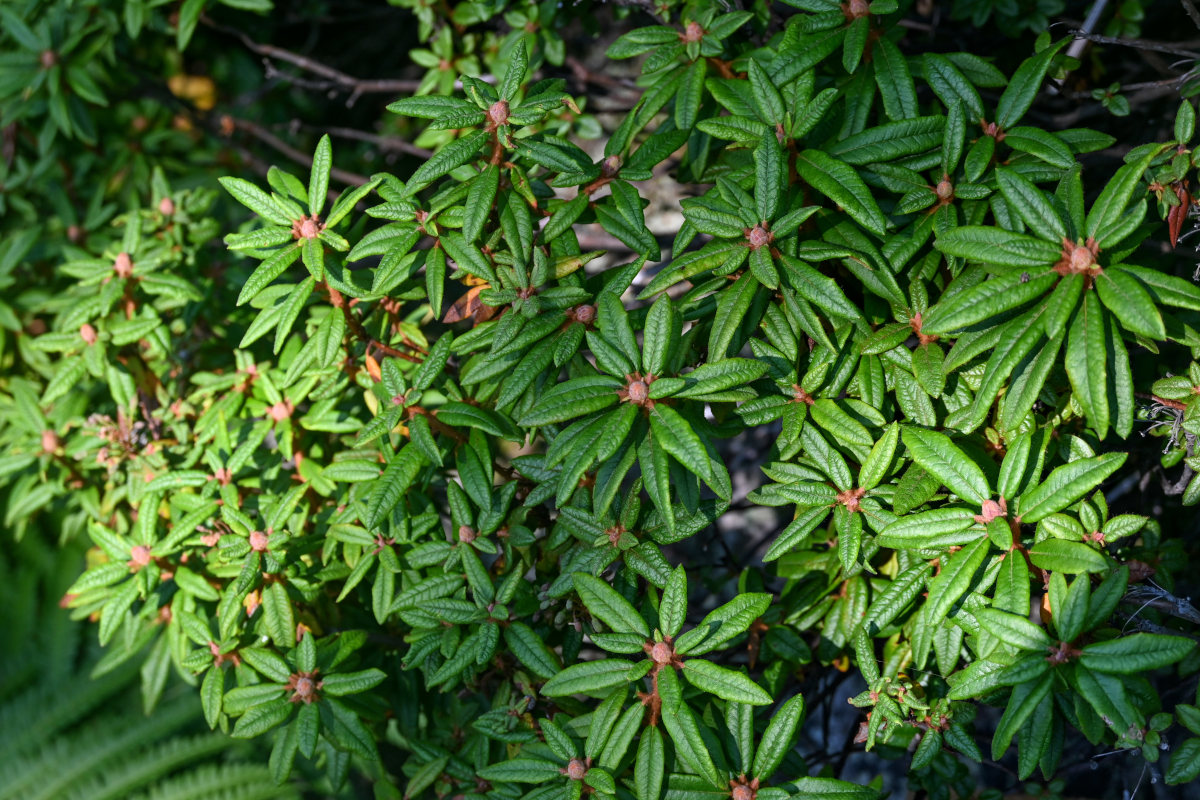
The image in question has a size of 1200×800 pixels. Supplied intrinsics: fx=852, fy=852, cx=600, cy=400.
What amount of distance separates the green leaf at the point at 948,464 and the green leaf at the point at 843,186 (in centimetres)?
32

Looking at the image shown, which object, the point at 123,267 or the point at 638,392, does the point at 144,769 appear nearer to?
the point at 123,267

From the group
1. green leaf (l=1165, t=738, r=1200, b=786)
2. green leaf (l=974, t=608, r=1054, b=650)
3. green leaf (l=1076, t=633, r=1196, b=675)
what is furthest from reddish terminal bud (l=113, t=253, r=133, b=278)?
green leaf (l=1165, t=738, r=1200, b=786)

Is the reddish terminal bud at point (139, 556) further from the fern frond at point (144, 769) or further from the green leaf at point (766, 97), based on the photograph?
the fern frond at point (144, 769)

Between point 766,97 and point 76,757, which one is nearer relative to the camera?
point 766,97

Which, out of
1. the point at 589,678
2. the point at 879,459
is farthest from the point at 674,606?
the point at 879,459

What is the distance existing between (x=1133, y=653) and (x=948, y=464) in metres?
0.33

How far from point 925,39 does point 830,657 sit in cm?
151

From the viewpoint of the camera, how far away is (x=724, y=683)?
4.10 ft

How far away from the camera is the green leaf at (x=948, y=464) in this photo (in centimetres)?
121

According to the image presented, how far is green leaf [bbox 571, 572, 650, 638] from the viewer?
131 cm

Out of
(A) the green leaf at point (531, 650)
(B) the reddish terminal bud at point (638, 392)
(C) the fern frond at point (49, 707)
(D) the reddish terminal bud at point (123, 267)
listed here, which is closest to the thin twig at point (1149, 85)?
(B) the reddish terminal bud at point (638, 392)

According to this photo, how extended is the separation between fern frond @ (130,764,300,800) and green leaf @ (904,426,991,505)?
9.76 ft

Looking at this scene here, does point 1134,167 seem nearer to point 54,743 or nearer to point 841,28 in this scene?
point 841,28

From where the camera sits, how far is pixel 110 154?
9.09 feet
